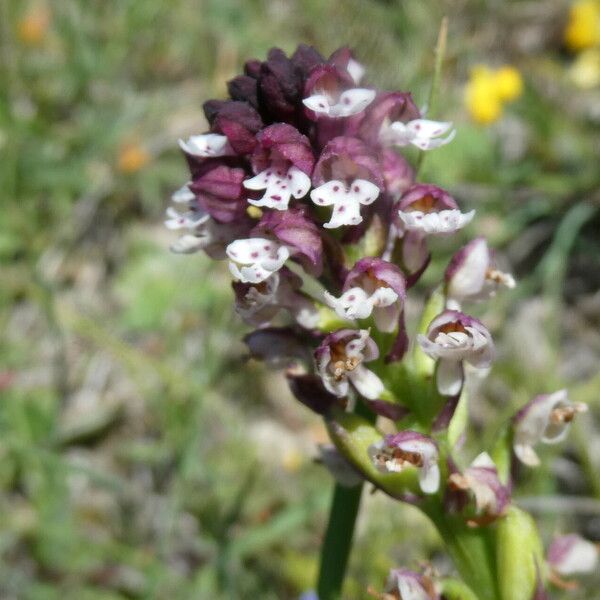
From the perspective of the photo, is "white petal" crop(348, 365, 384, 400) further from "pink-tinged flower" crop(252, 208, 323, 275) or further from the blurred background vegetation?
the blurred background vegetation

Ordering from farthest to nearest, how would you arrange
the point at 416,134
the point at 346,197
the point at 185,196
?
the point at 185,196
the point at 416,134
the point at 346,197

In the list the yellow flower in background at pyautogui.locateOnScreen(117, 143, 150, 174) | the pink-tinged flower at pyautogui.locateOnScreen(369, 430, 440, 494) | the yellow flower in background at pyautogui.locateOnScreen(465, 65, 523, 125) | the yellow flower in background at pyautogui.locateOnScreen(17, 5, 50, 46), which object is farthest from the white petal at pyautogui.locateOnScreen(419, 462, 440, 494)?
the yellow flower in background at pyautogui.locateOnScreen(17, 5, 50, 46)

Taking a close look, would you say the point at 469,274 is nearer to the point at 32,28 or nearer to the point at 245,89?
the point at 245,89

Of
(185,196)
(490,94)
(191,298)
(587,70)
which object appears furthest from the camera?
(587,70)

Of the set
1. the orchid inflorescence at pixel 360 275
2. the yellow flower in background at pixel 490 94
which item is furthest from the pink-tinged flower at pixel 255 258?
the yellow flower in background at pixel 490 94

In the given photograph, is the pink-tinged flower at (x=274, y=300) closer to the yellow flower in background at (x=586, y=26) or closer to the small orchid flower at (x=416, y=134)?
the small orchid flower at (x=416, y=134)

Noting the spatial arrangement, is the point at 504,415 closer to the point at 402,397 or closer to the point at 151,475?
the point at 151,475

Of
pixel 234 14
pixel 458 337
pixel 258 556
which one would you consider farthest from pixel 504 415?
pixel 234 14

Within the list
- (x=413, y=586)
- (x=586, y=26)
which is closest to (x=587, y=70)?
(x=586, y=26)
